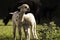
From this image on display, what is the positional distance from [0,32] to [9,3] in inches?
232

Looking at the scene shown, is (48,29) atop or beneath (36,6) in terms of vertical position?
beneath

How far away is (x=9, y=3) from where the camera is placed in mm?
16750

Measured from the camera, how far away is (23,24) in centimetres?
758

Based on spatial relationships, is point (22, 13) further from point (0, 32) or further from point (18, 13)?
point (0, 32)

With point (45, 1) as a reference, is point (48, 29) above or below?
below

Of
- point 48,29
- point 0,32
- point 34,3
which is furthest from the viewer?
point 34,3

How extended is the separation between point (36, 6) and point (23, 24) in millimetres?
6065

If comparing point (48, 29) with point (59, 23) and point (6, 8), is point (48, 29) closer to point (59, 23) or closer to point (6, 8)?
point (59, 23)

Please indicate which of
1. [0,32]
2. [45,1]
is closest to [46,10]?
[45,1]

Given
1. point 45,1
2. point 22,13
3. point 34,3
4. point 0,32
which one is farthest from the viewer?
point 45,1

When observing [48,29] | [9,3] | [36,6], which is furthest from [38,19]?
[48,29]

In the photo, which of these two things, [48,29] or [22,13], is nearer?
[22,13]

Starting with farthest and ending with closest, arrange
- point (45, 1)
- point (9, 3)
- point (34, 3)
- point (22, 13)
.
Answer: point (9, 3), point (45, 1), point (34, 3), point (22, 13)

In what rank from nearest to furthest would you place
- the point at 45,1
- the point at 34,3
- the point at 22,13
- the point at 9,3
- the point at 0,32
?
the point at 22,13 < the point at 0,32 < the point at 34,3 < the point at 45,1 < the point at 9,3
